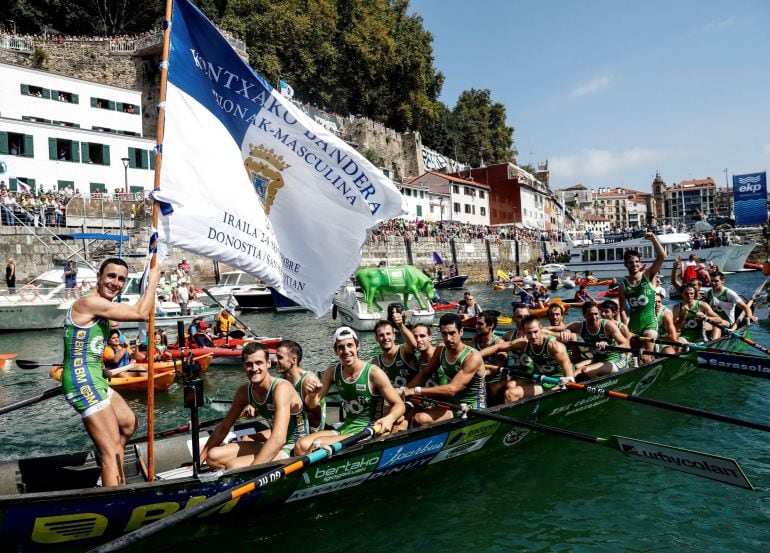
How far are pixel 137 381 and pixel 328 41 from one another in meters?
52.4

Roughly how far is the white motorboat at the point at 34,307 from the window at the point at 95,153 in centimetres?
1362

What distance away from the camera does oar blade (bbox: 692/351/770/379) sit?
9.82m

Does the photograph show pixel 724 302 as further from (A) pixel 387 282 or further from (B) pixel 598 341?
(A) pixel 387 282

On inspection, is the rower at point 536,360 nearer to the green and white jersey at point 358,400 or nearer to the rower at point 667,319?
the green and white jersey at point 358,400

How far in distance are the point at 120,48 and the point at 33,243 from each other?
23.3m

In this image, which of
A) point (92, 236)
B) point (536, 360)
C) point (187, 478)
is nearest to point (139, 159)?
point (92, 236)

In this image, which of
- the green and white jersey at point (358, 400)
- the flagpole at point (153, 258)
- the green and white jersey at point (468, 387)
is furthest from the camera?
the green and white jersey at point (468, 387)

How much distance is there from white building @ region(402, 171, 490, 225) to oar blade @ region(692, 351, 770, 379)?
53.4 meters

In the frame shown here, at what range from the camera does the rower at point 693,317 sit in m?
14.7

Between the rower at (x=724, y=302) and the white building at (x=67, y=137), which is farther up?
the white building at (x=67, y=137)

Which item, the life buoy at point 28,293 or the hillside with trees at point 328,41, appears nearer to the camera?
the life buoy at point 28,293

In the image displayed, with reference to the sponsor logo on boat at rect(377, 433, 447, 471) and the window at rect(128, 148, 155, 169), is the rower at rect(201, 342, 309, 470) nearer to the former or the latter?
the sponsor logo on boat at rect(377, 433, 447, 471)

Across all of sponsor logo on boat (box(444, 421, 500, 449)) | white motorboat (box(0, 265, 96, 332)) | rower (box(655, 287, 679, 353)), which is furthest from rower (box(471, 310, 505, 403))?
white motorboat (box(0, 265, 96, 332))

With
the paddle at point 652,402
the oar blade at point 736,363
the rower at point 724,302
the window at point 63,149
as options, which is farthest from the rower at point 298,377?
the window at point 63,149
